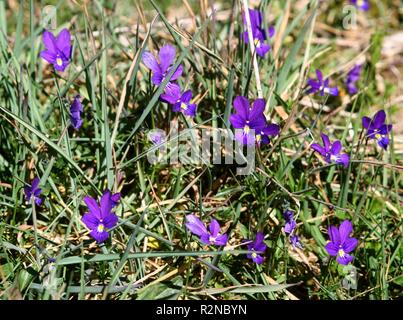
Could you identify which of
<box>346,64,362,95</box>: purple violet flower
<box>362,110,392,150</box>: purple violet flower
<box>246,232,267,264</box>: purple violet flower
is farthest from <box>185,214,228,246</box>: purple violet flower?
<box>346,64,362,95</box>: purple violet flower

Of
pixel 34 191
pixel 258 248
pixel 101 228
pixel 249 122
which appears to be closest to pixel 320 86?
pixel 249 122

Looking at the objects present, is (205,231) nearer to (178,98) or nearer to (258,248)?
(258,248)

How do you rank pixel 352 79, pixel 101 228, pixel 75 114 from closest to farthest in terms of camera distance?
1. pixel 101 228
2. pixel 75 114
3. pixel 352 79

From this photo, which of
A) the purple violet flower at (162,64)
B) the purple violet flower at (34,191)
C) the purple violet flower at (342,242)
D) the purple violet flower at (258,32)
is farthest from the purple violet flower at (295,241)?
the purple violet flower at (34,191)

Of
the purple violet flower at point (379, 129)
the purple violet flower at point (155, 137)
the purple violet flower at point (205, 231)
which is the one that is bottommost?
the purple violet flower at point (205, 231)

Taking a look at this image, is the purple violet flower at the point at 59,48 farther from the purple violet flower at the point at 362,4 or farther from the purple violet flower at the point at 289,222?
the purple violet flower at the point at 362,4
